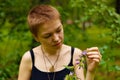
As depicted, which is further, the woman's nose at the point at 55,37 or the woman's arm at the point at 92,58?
the woman's nose at the point at 55,37

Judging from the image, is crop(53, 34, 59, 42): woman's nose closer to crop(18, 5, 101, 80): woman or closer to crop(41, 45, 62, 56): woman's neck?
crop(18, 5, 101, 80): woman

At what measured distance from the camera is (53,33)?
275cm

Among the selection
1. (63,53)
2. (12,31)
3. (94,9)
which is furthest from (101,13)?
(12,31)

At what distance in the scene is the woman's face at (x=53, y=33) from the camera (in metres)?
2.75

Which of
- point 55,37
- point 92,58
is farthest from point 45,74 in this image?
point 92,58

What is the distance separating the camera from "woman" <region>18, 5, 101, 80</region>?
276cm

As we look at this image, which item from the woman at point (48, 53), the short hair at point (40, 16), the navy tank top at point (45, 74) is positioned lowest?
the navy tank top at point (45, 74)

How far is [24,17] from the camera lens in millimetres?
6738

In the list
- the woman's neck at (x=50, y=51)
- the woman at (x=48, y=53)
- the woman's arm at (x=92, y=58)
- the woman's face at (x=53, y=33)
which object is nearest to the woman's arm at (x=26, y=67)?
the woman at (x=48, y=53)

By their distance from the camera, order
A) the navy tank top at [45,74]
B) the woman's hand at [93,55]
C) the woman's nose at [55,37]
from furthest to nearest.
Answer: the navy tank top at [45,74], the woman's nose at [55,37], the woman's hand at [93,55]

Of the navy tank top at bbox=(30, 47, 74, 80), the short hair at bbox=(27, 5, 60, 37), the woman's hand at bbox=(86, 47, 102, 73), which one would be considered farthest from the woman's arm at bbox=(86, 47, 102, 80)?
the short hair at bbox=(27, 5, 60, 37)

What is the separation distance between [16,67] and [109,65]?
235 cm

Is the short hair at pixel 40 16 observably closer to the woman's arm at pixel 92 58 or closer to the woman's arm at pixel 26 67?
the woman's arm at pixel 26 67

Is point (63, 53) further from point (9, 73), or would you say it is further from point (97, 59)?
point (9, 73)
